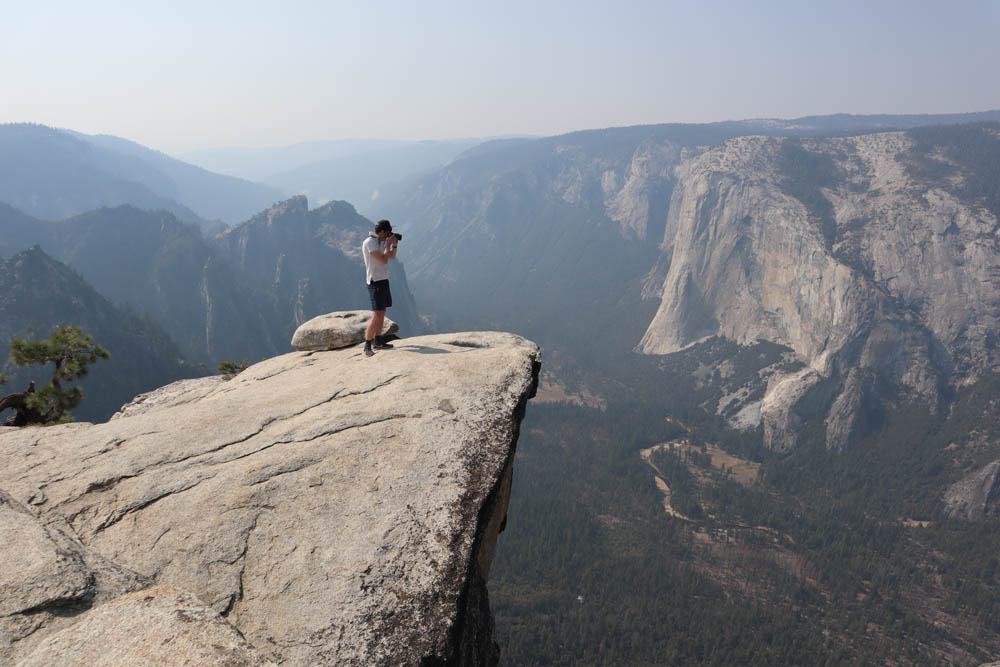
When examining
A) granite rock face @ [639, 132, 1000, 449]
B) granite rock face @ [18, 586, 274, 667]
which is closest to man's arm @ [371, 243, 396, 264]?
granite rock face @ [18, 586, 274, 667]

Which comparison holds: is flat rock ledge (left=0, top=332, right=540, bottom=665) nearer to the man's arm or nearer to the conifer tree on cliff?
the man's arm

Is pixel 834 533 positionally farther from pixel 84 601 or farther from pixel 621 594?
pixel 84 601

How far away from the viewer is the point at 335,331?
65.8 feet

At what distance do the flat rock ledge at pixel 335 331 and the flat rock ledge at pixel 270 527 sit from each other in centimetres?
540

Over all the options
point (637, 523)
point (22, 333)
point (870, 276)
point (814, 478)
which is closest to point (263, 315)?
point (22, 333)

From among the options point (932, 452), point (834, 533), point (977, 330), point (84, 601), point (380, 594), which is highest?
point (84, 601)

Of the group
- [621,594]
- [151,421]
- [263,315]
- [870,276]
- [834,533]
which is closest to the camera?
[151,421]

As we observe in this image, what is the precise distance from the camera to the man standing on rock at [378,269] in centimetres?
1664

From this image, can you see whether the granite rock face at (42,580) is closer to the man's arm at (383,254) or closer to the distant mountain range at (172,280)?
the man's arm at (383,254)

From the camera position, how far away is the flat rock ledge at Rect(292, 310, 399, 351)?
64.6 ft

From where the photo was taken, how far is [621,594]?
316 ft

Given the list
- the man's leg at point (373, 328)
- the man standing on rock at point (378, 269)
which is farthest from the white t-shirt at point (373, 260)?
the man's leg at point (373, 328)

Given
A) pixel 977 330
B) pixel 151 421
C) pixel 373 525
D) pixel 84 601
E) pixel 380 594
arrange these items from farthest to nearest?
pixel 977 330
pixel 151 421
pixel 373 525
pixel 380 594
pixel 84 601

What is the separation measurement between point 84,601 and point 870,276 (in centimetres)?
19362
